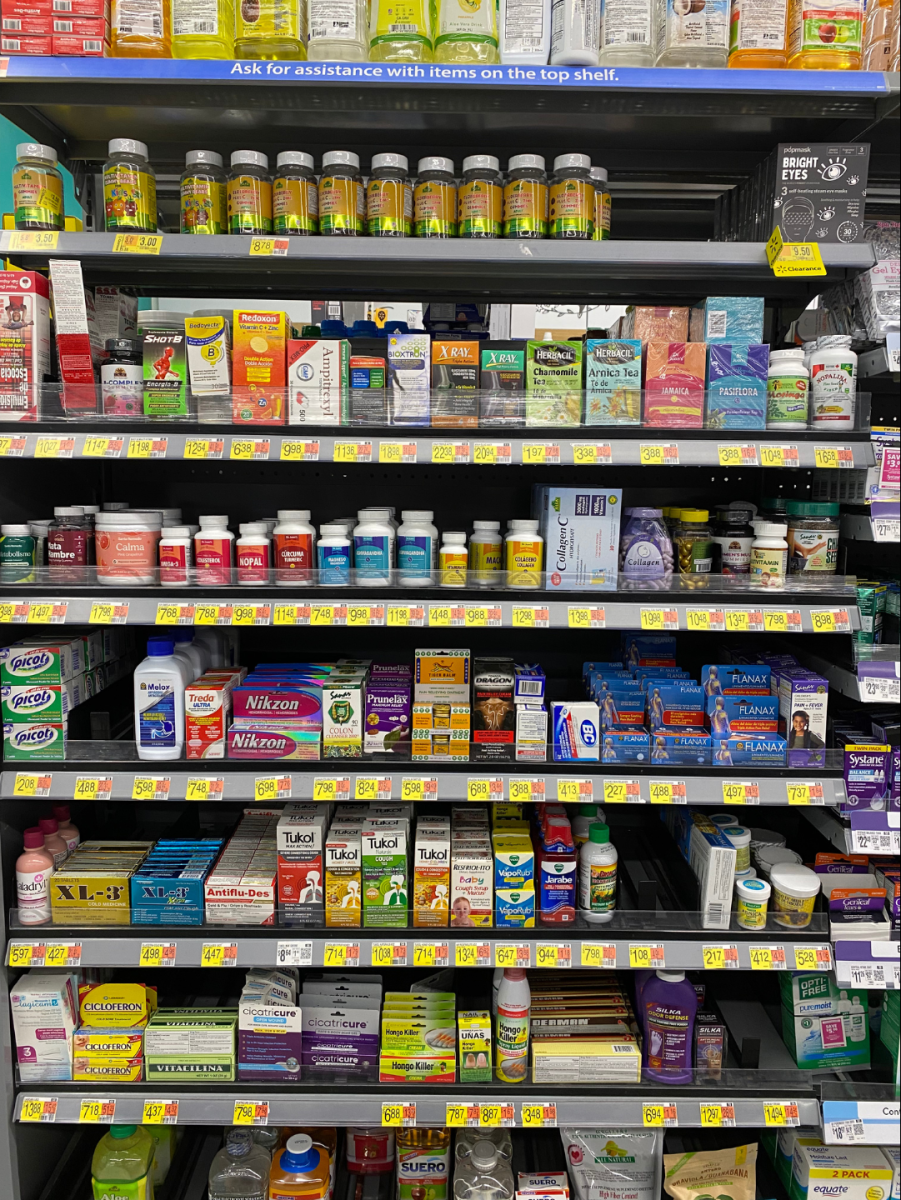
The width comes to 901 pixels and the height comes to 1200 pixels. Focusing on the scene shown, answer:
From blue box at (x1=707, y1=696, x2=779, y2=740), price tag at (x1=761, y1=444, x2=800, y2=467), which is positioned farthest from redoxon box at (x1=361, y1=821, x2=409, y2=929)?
price tag at (x1=761, y1=444, x2=800, y2=467)

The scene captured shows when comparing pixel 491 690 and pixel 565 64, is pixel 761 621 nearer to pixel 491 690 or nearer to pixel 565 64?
pixel 491 690

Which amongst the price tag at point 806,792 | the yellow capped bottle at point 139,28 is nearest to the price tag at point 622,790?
the price tag at point 806,792

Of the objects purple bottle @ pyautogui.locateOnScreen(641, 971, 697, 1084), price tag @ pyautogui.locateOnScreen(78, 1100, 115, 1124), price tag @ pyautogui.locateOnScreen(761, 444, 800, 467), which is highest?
price tag @ pyautogui.locateOnScreen(761, 444, 800, 467)

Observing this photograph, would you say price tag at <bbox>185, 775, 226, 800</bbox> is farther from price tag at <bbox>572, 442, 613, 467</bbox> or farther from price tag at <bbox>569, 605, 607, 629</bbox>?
price tag at <bbox>572, 442, 613, 467</bbox>

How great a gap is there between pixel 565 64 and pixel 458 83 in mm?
286

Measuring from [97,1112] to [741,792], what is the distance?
1.99 meters

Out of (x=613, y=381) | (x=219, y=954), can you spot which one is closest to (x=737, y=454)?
(x=613, y=381)

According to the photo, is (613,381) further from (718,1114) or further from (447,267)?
(718,1114)

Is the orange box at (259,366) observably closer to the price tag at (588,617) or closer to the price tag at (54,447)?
the price tag at (54,447)

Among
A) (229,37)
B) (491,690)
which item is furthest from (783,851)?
(229,37)

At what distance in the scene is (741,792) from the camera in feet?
7.15

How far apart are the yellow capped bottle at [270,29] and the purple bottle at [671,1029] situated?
2.72 metres

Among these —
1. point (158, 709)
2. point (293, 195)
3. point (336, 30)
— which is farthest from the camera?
point (158, 709)

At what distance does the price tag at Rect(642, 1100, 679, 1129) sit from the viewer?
7.19 feet
